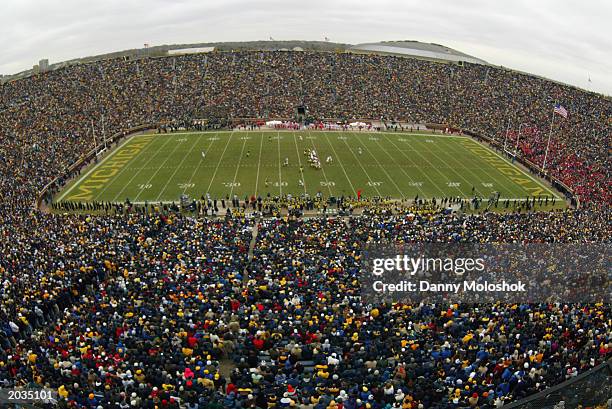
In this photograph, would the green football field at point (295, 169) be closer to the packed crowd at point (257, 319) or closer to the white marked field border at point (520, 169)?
the white marked field border at point (520, 169)

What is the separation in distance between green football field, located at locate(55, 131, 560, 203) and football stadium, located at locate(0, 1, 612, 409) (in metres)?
0.27

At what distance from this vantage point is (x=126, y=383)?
1285 cm

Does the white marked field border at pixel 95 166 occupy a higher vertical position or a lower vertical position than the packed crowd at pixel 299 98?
lower

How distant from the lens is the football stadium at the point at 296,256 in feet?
42.5

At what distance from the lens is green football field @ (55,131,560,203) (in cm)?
3700

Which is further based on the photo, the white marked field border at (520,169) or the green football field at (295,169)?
the white marked field border at (520,169)

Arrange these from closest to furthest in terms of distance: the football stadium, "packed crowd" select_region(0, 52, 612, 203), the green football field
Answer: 1. the football stadium
2. the green football field
3. "packed crowd" select_region(0, 52, 612, 203)

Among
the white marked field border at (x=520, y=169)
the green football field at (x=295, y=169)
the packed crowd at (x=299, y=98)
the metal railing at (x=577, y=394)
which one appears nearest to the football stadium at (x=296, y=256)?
the metal railing at (x=577, y=394)

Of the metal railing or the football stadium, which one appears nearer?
the metal railing

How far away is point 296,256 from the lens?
21016 millimetres

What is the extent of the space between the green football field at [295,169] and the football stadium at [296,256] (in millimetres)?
269

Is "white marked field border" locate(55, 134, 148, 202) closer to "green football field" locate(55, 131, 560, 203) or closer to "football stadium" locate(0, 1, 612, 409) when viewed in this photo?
"green football field" locate(55, 131, 560, 203)

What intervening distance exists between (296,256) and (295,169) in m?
21.2

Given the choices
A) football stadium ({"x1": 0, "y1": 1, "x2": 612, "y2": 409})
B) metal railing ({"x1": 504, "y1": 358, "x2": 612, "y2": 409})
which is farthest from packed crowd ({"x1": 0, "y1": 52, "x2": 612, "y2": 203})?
metal railing ({"x1": 504, "y1": 358, "x2": 612, "y2": 409})
